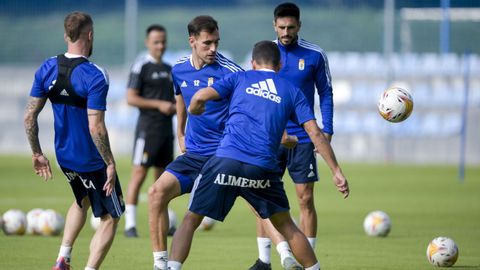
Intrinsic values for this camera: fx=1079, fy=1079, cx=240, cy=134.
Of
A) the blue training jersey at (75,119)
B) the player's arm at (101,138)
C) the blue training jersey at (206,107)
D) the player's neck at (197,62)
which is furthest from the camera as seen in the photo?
the player's neck at (197,62)

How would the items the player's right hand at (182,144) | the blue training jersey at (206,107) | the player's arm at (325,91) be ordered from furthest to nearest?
the player's arm at (325,91) < the player's right hand at (182,144) < the blue training jersey at (206,107)

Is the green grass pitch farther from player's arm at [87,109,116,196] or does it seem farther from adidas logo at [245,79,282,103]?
adidas logo at [245,79,282,103]

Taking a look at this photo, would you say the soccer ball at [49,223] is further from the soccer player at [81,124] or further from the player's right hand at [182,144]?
the soccer player at [81,124]

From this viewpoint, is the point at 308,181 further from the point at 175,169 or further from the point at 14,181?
the point at 14,181

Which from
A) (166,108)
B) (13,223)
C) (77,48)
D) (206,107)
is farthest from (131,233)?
(77,48)

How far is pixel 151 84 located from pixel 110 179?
5725 mm

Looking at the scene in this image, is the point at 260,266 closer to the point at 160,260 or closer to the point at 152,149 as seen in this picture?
the point at 160,260

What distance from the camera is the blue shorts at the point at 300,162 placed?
11.4 m

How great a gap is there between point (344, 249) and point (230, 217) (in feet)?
15.7

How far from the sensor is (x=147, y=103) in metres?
14.9

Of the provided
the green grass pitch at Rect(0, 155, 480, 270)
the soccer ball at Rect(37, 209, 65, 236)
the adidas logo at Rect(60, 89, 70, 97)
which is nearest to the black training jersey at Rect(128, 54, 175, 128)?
the green grass pitch at Rect(0, 155, 480, 270)

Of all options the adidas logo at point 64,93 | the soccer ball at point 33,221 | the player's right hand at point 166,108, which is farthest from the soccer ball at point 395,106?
the soccer ball at point 33,221

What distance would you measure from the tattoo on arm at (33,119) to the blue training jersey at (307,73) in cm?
285

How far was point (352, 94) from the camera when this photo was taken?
32469 millimetres
